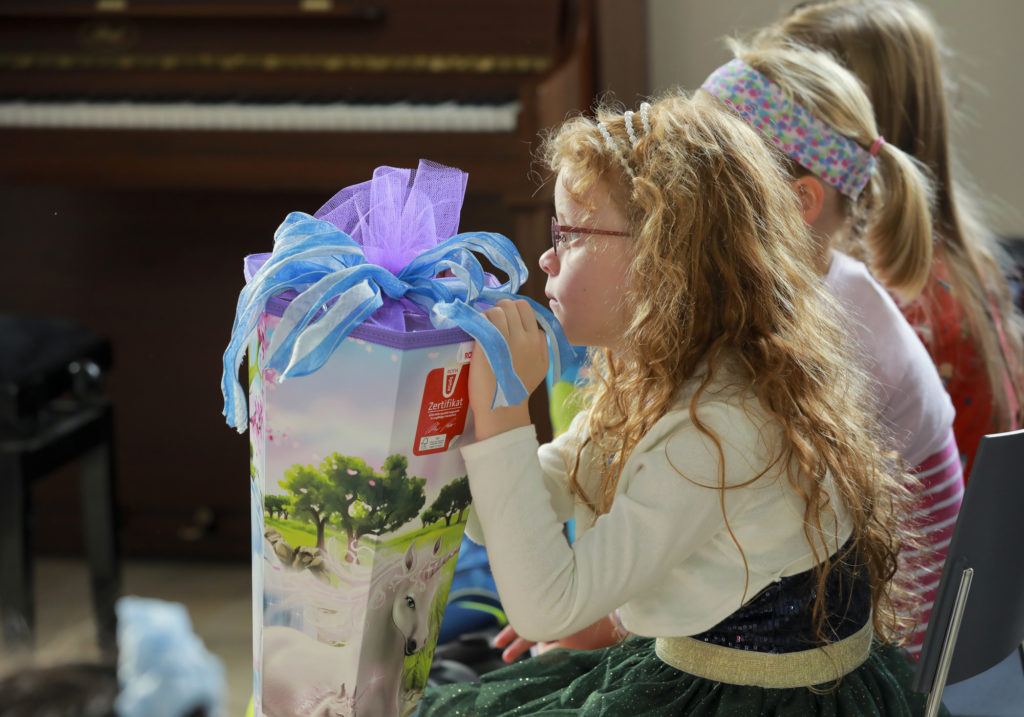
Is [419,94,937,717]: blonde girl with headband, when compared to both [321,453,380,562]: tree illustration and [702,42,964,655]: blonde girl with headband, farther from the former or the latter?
[702,42,964,655]: blonde girl with headband

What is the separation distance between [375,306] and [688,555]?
13.1 inches

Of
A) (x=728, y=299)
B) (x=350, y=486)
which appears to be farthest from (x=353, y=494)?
(x=728, y=299)

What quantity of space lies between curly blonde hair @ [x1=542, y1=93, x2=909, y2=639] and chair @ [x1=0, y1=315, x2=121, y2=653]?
1169 mm

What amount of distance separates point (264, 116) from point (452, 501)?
1.42 meters

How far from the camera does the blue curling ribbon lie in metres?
0.82

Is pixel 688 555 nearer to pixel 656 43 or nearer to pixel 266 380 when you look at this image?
pixel 266 380

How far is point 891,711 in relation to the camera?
1.03 meters

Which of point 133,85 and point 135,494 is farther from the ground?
point 133,85

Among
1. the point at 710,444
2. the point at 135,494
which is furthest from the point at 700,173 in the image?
the point at 135,494

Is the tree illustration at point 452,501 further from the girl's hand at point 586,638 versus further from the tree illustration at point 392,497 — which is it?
the girl's hand at point 586,638

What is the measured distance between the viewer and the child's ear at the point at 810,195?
4.26 feet

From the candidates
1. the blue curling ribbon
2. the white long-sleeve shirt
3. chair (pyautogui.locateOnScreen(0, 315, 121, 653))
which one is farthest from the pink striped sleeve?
chair (pyautogui.locateOnScreen(0, 315, 121, 653))

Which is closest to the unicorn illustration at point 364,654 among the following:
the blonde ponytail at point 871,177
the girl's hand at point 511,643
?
the girl's hand at point 511,643

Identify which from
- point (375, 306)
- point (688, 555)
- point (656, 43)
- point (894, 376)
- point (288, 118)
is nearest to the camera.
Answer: point (375, 306)
